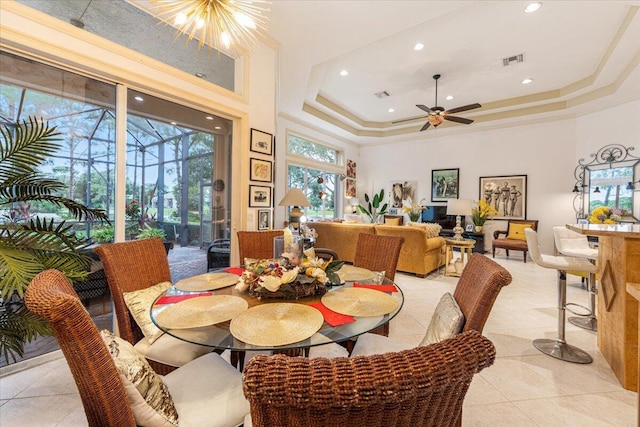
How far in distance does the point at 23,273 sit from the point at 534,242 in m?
3.70

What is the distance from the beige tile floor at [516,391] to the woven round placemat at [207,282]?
916 mm

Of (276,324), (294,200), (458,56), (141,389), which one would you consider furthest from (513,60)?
(141,389)

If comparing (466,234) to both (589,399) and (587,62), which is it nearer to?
(587,62)

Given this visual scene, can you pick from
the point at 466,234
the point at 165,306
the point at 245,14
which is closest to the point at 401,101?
the point at 466,234

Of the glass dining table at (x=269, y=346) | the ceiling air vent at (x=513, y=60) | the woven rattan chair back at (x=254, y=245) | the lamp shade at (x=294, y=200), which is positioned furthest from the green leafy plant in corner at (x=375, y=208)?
the glass dining table at (x=269, y=346)

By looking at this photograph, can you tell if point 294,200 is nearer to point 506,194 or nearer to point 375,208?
point 375,208

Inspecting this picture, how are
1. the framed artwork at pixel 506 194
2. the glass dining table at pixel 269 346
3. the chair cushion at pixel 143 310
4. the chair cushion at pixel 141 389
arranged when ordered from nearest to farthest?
1. the chair cushion at pixel 141 389
2. the glass dining table at pixel 269 346
3. the chair cushion at pixel 143 310
4. the framed artwork at pixel 506 194

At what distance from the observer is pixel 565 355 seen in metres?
2.21

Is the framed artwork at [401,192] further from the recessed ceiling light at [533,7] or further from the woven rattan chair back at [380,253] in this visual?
the woven rattan chair back at [380,253]

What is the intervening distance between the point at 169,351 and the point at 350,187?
755 centimetres

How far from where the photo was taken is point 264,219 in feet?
11.6

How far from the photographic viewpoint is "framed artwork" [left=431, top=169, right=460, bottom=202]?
7.32m

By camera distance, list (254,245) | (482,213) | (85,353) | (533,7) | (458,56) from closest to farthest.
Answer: (85,353)
(254,245)
(533,7)
(458,56)
(482,213)

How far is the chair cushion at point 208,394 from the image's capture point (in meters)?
1.01
